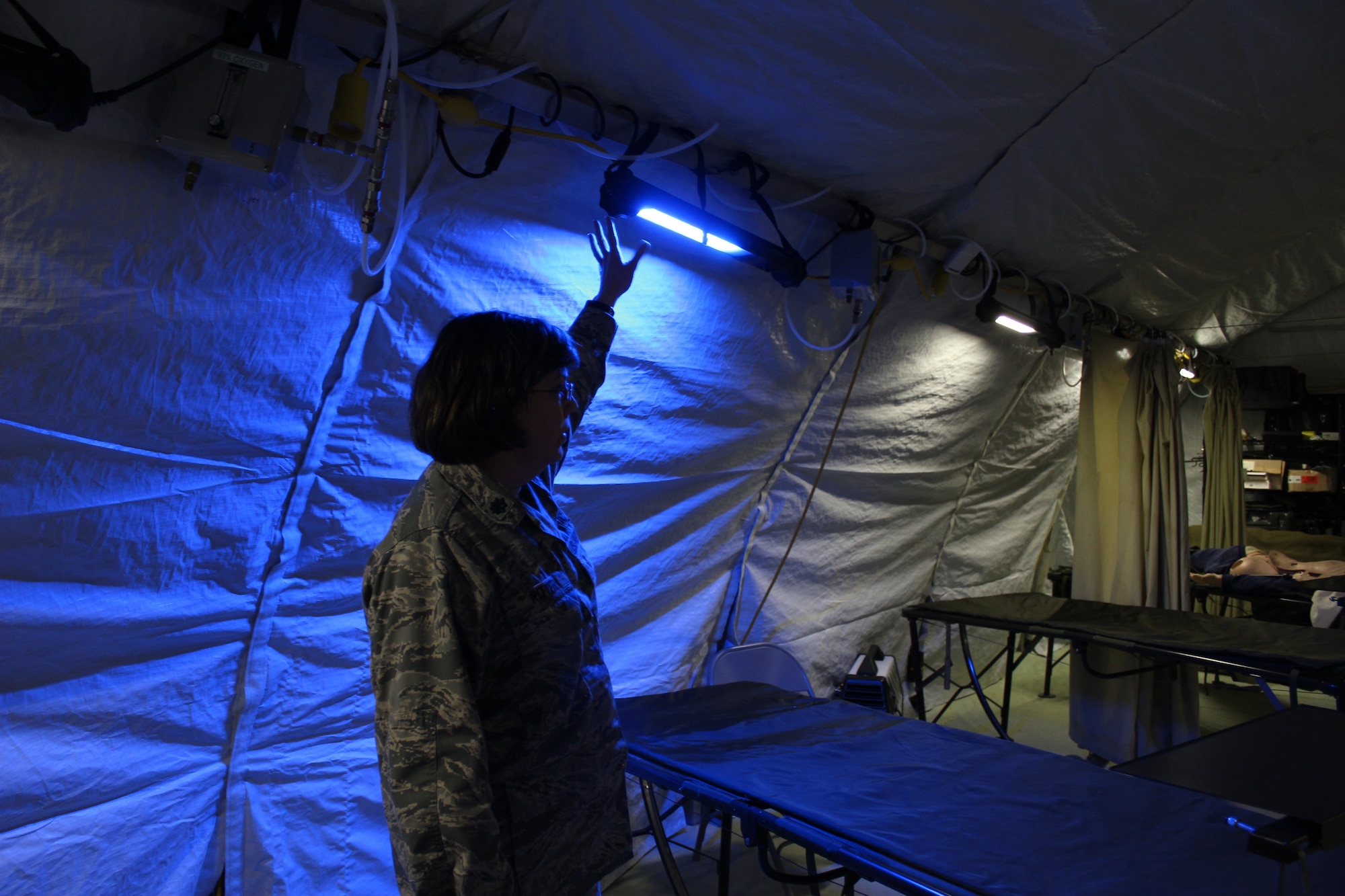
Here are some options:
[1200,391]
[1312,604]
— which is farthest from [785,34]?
[1200,391]

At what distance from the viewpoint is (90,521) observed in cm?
132

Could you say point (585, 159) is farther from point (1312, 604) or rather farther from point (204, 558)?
point (1312, 604)

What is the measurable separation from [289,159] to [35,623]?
0.92 meters

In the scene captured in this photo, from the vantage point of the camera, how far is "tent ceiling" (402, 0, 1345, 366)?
1628 mm

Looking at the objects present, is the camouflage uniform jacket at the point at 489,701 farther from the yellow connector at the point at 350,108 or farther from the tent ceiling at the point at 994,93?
the tent ceiling at the point at 994,93

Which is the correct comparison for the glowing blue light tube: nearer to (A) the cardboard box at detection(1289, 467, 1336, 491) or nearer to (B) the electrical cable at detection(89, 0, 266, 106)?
(B) the electrical cable at detection(89, 0, 266, 106)

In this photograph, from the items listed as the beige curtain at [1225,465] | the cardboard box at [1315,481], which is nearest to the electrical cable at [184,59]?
the beige curtain at [1225,465]

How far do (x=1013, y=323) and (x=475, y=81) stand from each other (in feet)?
8.17

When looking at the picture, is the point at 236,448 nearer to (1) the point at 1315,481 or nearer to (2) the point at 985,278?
(2) the point at 985,278

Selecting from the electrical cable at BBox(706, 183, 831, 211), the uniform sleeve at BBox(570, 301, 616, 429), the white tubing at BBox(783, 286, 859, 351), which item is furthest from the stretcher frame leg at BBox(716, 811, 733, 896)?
the electrical cable at BBox(706, 183, 831, 211)

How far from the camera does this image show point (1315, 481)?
21.7 feet

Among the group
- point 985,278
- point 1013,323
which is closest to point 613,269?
point 985,278

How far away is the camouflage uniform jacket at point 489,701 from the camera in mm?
954

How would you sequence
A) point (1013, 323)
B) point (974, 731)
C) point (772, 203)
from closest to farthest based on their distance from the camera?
point (772, 203), point (1013, 323), point (974, 731)
